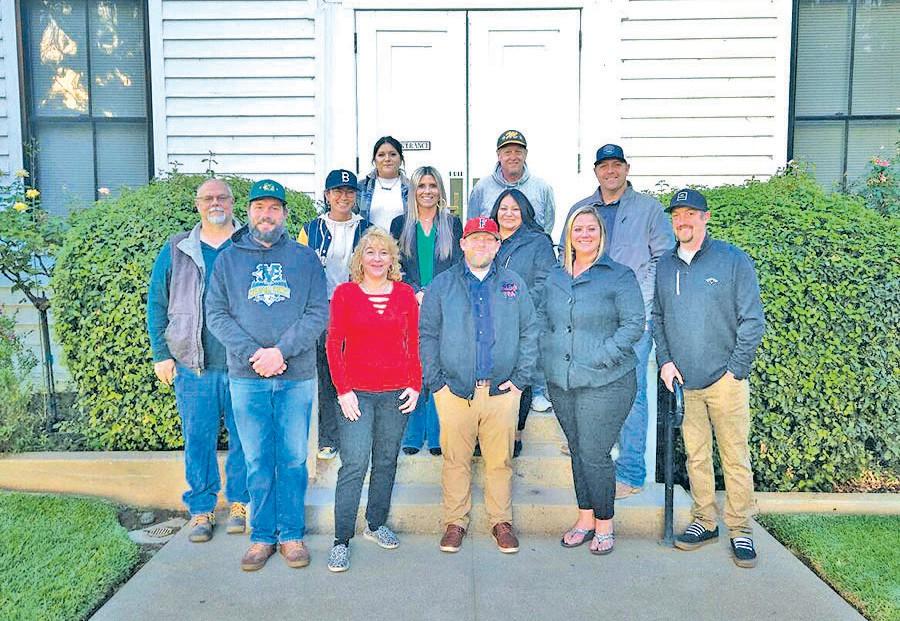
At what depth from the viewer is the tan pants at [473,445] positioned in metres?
3.92

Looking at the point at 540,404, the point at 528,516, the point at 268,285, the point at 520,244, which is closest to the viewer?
the point at 268,285

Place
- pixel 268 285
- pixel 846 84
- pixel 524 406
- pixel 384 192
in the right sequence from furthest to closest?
pixel 846 84, pixel 384 192, pixel 524 406, pixel 268 285

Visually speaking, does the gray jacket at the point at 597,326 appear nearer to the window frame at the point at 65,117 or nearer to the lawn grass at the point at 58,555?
the lawn grass at the point at 58,555

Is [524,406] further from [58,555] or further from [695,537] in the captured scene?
[58,555]

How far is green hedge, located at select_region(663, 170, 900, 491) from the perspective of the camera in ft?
15.0

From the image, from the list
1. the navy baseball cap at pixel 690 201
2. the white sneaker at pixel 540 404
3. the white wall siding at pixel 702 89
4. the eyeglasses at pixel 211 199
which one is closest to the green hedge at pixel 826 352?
the navy baseball cap at pixel 690 201

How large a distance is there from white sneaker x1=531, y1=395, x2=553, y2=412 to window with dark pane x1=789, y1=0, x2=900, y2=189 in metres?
4.25

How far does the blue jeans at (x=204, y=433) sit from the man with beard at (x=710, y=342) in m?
2.48

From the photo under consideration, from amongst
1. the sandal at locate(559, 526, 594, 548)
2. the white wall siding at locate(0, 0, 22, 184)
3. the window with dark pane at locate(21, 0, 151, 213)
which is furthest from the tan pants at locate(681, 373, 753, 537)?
the white wall siding at locate(0, 0, 22, 184)

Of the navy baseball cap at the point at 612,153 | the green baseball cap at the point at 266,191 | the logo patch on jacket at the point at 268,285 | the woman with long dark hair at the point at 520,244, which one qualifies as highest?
the navy baseball cap at the point at 612,153

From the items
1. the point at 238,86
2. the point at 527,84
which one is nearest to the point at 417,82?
the point at 527,84

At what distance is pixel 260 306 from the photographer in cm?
375

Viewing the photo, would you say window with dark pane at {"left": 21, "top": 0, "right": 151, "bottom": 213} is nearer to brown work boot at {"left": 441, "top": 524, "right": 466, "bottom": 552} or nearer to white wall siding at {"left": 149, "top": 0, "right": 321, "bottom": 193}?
white wall siding at {"left": 149, "top": 0, "right": 321, "bottom": 193}

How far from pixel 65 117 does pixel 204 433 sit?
4.90 metres
